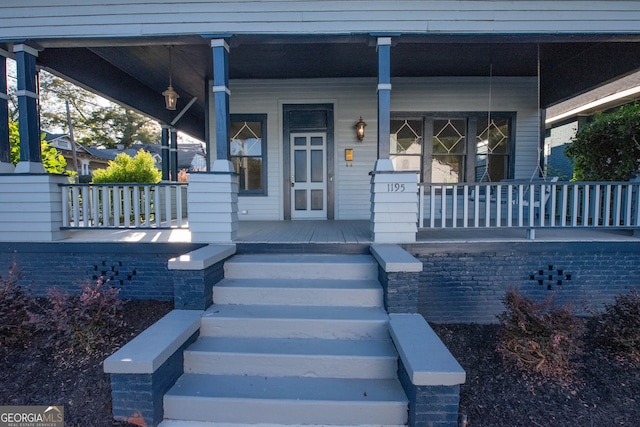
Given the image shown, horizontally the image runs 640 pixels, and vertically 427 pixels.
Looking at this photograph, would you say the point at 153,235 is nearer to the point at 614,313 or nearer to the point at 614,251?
the point at 614,313

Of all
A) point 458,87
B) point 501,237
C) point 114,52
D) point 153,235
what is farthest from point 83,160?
point 501,237

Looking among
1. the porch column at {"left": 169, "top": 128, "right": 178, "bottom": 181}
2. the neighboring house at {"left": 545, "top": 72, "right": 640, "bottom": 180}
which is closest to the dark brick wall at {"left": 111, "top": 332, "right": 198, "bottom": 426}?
the neighboring house at {"left": 545, "top": 72, "right": 640, "bottom": 180}

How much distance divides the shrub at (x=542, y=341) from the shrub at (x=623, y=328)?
473 mm

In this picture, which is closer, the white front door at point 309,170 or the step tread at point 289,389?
the step tread at point 289,389

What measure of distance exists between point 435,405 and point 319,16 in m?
4.06

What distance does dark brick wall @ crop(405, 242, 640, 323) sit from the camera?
3.72 meters

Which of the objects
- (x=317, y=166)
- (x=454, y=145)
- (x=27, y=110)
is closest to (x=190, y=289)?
(x=27, y=110)

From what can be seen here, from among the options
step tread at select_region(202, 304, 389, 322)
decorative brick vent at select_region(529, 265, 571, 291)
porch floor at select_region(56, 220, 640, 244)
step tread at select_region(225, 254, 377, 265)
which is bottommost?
step tread at select_region(202, 304, 389, 322)

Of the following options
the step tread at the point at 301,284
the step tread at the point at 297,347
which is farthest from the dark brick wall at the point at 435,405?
the step tread at the point at 301,284

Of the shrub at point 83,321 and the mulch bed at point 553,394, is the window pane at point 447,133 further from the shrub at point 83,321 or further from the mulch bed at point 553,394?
the shrub at point 83,321

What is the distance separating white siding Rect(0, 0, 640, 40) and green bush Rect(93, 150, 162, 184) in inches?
102

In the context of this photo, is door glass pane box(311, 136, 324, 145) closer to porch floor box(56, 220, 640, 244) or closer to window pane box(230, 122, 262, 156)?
window pane box(230, 122, 262, 156)

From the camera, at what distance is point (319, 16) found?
3.97 metres

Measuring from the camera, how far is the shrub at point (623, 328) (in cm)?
281
